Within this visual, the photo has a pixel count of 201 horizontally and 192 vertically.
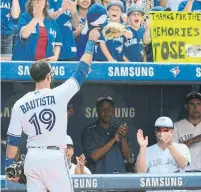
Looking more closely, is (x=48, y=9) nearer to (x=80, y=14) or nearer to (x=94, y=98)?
(x=80, y=14)

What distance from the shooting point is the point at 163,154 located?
9695 mm

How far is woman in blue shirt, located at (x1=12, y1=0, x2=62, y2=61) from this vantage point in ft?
31.5

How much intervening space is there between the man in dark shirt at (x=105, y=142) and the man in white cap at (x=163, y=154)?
487 mm

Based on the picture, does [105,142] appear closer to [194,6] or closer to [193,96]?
[193,96]

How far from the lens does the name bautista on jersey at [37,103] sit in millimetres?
7516

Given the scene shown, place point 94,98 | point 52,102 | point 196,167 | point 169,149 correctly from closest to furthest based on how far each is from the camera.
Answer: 1. point 52,102
2. point 169,149
3. point 196,167
4. point 94,98

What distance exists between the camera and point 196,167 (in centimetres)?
1021

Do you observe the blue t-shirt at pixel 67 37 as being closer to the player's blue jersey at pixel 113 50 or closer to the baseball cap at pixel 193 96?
the player's blue jersey at pixel 113 50

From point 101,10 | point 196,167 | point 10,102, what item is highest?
point 101,10

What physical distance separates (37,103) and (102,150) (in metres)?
2.54

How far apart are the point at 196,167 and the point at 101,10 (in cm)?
221

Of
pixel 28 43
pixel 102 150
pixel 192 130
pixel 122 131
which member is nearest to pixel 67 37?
pixel 28 43

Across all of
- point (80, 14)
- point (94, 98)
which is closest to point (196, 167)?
point (94, 98)

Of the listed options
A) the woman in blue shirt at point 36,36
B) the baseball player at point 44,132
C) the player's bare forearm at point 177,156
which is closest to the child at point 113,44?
the woman in blue shirt at point 36,36
